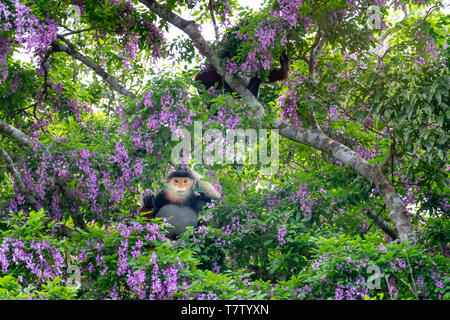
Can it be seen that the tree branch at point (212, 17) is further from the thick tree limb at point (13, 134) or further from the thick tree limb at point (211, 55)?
the thick tree limb at point (13, 134)

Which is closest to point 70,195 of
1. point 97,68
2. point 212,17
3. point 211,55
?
point 97,68

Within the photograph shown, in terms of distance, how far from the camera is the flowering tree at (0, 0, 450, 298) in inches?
325

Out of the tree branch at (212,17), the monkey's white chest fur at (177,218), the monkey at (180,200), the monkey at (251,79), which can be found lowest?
the monkey's white chest fur at (177,218)

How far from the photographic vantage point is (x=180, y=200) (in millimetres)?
9742

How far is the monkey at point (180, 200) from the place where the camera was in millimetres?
9602

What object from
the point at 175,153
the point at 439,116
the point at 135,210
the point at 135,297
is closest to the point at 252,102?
the point at 175,153

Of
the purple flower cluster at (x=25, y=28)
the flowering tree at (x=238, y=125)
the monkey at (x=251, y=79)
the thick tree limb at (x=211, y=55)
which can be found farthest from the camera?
the monkey at (x=251, y=79)

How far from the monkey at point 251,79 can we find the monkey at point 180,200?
2.00m

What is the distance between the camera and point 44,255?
7305 millimetres

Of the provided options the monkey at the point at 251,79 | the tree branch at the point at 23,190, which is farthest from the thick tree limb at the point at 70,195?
the monkey at the point at 251,79

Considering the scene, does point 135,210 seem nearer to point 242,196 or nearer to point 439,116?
point 242,196

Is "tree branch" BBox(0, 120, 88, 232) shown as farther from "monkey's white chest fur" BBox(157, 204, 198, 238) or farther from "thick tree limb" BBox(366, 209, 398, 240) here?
"thick tree limb" BBox(366, 209, 398, 240)
